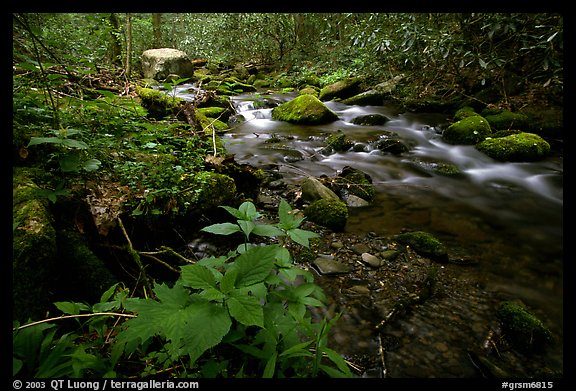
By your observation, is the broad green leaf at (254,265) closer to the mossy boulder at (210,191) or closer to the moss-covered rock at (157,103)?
the mossy boulder at (210,191)

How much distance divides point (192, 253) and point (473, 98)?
9.41 metres

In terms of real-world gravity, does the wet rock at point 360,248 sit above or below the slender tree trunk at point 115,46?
below

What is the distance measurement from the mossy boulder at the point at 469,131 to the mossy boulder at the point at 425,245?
472 cm

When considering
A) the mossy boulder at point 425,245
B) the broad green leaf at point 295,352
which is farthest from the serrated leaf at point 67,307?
the mossy boulder at point 425,245

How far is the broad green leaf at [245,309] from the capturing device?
109cm

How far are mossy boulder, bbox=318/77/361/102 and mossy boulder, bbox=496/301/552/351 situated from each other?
34.5 feet

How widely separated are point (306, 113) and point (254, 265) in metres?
8.06

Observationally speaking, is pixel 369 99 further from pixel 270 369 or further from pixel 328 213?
pixel 270 369

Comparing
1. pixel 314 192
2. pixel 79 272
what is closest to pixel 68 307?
pixel 79 272

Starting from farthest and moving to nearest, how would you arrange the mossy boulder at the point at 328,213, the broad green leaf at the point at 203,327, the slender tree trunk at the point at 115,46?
the slender tree trunk at the point at 115,46, the mossy boulder at the point at 328,213, the broad green leaf at the point at 203,327

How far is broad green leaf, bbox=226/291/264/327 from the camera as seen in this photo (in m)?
1.09

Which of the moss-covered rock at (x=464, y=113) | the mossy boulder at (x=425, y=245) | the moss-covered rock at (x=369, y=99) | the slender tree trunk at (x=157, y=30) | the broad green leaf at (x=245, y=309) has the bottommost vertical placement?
the mossy boulder at (x=425, y=245)

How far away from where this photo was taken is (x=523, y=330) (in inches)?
89.4
